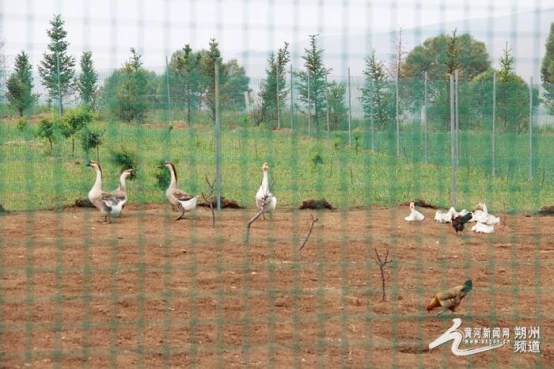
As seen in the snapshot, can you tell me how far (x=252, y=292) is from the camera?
559cm

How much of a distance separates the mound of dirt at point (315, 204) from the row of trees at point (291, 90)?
4.12 feet

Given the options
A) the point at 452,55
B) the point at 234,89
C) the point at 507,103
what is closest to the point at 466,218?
the point at 234,89

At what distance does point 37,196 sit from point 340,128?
6.07m

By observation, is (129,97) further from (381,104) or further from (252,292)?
(252,292)

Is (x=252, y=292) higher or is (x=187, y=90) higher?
(x=187, y=90)

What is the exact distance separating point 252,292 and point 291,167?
20.9ft

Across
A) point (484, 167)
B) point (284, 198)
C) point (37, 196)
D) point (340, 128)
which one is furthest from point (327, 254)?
point (340, 128)

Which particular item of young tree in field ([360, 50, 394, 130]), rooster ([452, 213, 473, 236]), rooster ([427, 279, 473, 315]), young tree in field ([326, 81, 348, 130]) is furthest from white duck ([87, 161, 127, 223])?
young tree in field ([360, 50, 394, 130])

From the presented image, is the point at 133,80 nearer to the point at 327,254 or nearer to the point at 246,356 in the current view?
the point at 327,254

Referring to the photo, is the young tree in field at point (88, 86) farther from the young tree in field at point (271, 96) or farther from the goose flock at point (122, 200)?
the young tree in field at point (271, 96)

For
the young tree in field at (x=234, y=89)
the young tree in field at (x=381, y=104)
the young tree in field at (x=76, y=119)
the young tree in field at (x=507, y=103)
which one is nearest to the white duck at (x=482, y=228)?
the young tree in field at (x=234, y=89)

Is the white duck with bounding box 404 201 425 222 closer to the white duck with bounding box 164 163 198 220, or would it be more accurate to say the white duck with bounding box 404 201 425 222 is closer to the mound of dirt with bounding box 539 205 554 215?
the mound of dirt with bounding box 539 205 554 215

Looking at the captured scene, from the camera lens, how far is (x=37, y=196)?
9711mm

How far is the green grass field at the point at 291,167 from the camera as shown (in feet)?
33.7
